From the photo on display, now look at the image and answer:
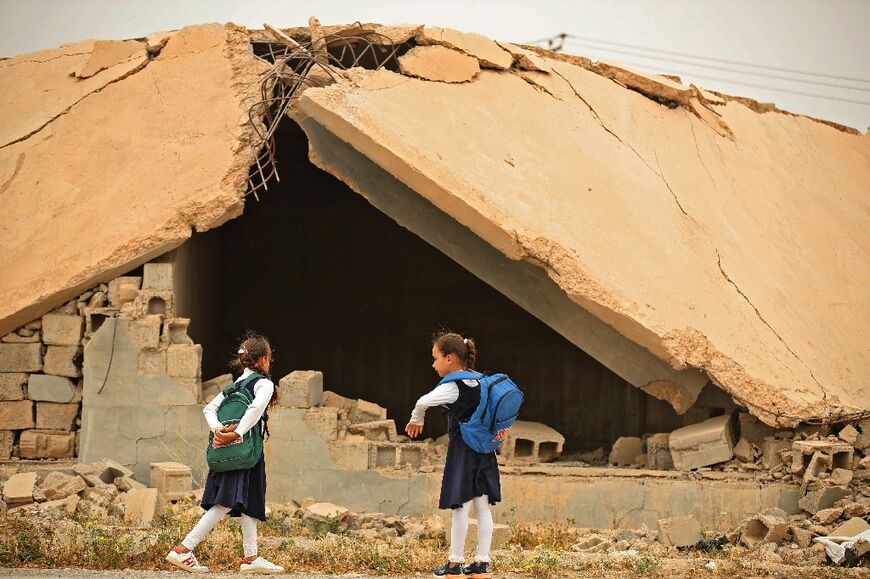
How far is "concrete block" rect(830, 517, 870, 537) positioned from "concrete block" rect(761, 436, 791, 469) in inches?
60.0

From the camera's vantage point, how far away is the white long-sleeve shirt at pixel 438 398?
7055mm

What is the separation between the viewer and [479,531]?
7.21 meters

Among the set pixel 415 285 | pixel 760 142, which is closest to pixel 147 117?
pixel 415 285

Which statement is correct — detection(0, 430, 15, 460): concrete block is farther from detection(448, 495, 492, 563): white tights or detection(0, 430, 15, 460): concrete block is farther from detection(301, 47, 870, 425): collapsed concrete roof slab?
detection(448, 495, 492, 563): white tights

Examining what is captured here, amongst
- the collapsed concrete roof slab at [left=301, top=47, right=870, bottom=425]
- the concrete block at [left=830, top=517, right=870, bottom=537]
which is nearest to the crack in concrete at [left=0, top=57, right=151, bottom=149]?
the collapsed concrete roof slab at [left=301, top=47, right=870, bottom=425]

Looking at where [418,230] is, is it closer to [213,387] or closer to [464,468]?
[213,387]

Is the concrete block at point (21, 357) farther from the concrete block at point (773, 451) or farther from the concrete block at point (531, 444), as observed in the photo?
the concrete block at point (773, 451)

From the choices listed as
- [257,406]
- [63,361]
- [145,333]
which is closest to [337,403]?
[145,333]

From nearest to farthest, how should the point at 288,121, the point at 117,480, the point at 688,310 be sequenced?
the point at 117,480 → the point at 688,310 → the point at 288,121

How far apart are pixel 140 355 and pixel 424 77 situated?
12.9 feet

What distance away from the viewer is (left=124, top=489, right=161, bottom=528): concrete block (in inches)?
376

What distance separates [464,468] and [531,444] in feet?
18.0

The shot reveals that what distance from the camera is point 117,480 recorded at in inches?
427

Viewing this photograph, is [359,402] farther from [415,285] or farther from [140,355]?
[415,285]
